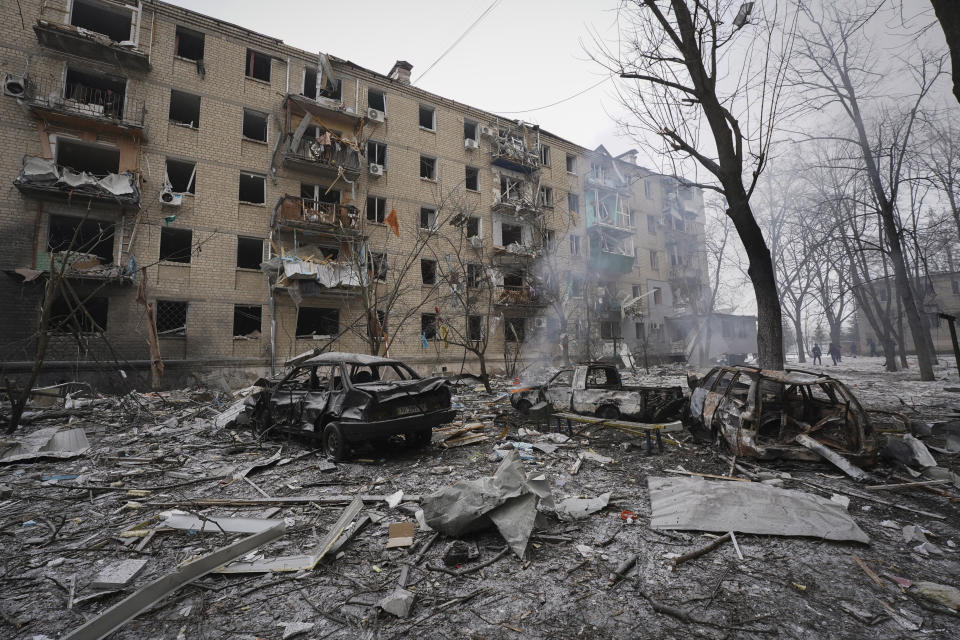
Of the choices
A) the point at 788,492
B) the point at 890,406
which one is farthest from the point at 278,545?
the point at 890,406

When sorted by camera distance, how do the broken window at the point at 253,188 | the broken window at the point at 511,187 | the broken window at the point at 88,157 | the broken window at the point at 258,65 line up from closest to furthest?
the broken window at the point at 88,157 < the broken window at the point at 253,188 < the broken window at the point at 258,65 < the broken window at the point at 511,187

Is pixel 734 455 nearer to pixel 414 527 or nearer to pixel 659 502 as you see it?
pixel 659 502

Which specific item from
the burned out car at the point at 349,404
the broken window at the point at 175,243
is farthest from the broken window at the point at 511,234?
the burned out car at the point at 349,404

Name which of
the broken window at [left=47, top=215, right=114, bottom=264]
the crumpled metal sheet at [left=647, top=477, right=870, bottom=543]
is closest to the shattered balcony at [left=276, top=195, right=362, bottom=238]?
the broken window at [left=47, top=215, right=114, bottom=264]

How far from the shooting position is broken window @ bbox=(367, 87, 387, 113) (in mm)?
20000

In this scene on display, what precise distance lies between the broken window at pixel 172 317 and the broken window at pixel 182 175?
4493 mm

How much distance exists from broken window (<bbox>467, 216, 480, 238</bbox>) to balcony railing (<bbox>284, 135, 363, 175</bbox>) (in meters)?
6.70

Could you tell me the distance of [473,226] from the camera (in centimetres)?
2295

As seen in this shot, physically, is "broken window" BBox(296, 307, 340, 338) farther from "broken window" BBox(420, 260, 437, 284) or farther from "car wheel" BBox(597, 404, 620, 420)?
"car wheel" BBox(597, 404, 620, 420)

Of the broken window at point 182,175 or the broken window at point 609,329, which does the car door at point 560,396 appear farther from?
the broken window at point 609,329

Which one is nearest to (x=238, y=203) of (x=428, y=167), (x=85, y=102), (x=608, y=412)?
(x=85, y=102)

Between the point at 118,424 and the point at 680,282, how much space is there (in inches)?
1312

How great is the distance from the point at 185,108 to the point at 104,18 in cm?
391

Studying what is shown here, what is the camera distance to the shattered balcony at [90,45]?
13.4 metres
